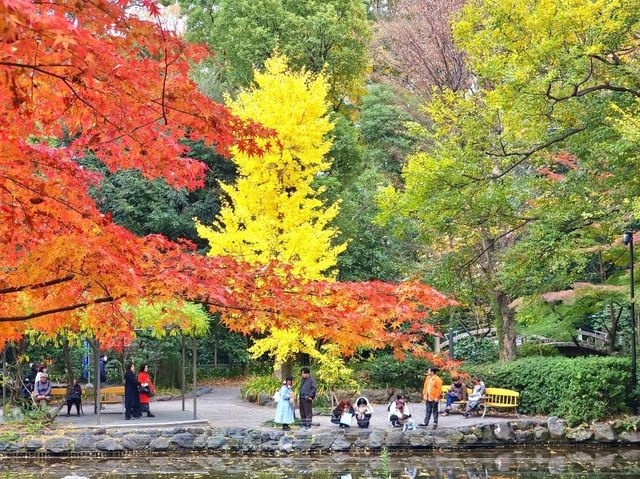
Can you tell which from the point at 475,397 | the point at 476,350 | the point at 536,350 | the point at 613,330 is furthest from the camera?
the point at 476,350

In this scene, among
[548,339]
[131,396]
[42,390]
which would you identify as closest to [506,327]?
[548,339]

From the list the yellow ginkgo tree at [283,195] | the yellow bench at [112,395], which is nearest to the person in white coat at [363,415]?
the yellow ginkgo tree at [283,195]

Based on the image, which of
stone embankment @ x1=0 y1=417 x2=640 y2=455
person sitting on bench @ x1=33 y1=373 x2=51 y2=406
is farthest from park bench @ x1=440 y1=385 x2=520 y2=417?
person sitting on bench @ x1=33 y1=373 x2=51 y2=406

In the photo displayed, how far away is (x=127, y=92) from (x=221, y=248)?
546 inches

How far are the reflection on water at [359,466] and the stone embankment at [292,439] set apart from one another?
1.21 feet

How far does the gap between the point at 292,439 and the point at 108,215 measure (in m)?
11.7

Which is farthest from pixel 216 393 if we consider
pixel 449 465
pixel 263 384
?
pixel 449 465

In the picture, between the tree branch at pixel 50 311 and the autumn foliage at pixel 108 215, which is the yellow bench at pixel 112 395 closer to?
the autumn foliage at pixel 108 215

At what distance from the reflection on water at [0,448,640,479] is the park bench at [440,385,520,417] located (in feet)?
6.62

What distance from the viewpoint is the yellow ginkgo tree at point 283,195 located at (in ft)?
61.6

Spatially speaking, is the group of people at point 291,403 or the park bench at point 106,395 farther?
the park bench at point 106,395

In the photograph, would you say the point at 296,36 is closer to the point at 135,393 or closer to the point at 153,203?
the point at 153,203

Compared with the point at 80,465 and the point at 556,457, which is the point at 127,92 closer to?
the point at 80,465

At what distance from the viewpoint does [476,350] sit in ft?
83.5
